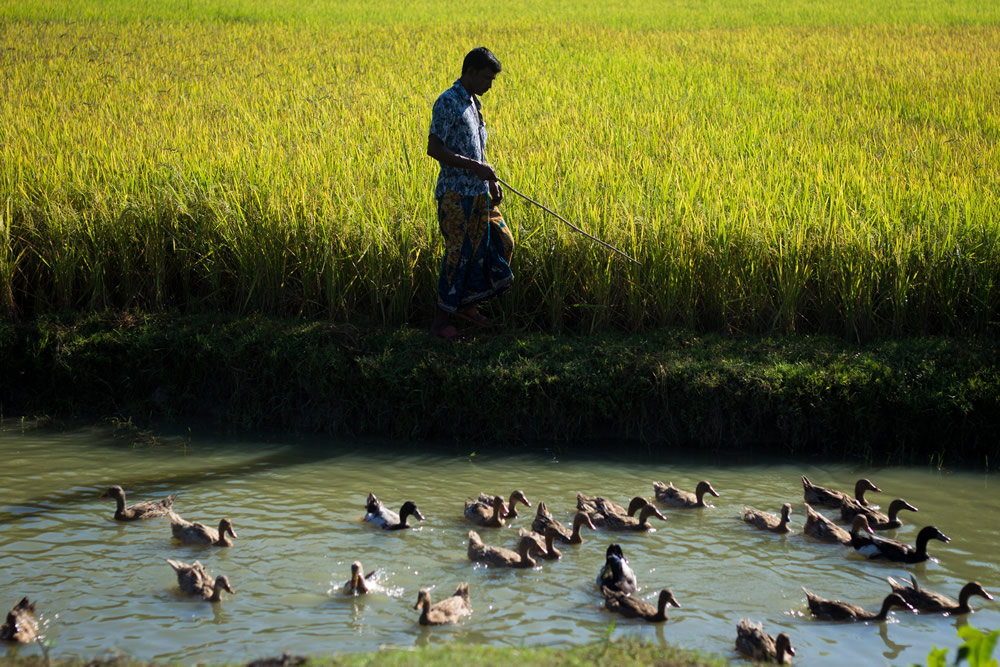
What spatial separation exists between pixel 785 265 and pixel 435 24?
20.7m

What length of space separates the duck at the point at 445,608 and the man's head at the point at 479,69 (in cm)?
396

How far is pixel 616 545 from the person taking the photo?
16.8ft

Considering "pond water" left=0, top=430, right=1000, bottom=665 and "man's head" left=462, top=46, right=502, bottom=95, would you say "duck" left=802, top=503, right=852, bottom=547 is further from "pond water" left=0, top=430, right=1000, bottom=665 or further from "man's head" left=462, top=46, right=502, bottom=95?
"man's head" left=462, top=46, right=502, bottom=95

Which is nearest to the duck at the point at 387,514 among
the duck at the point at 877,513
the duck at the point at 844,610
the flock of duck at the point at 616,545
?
the flock of duck at the point at 616,545

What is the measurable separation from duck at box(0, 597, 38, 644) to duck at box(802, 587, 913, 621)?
371 centimetres

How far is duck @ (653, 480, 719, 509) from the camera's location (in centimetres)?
611

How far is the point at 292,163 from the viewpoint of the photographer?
9.79m

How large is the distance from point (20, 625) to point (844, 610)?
3.89m

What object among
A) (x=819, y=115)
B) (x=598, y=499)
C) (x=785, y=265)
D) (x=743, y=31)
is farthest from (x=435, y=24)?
Result: (x=598, y=499)

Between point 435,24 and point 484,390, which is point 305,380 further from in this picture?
point 435,24

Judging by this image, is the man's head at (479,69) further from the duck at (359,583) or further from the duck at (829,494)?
the duck at (359,583)

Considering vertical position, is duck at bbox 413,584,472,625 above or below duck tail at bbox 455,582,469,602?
below

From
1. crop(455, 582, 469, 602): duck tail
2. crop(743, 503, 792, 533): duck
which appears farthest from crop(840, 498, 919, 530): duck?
crop(455, 582, 469, 602): duck tail

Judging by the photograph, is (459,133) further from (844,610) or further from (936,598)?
(936,598)
